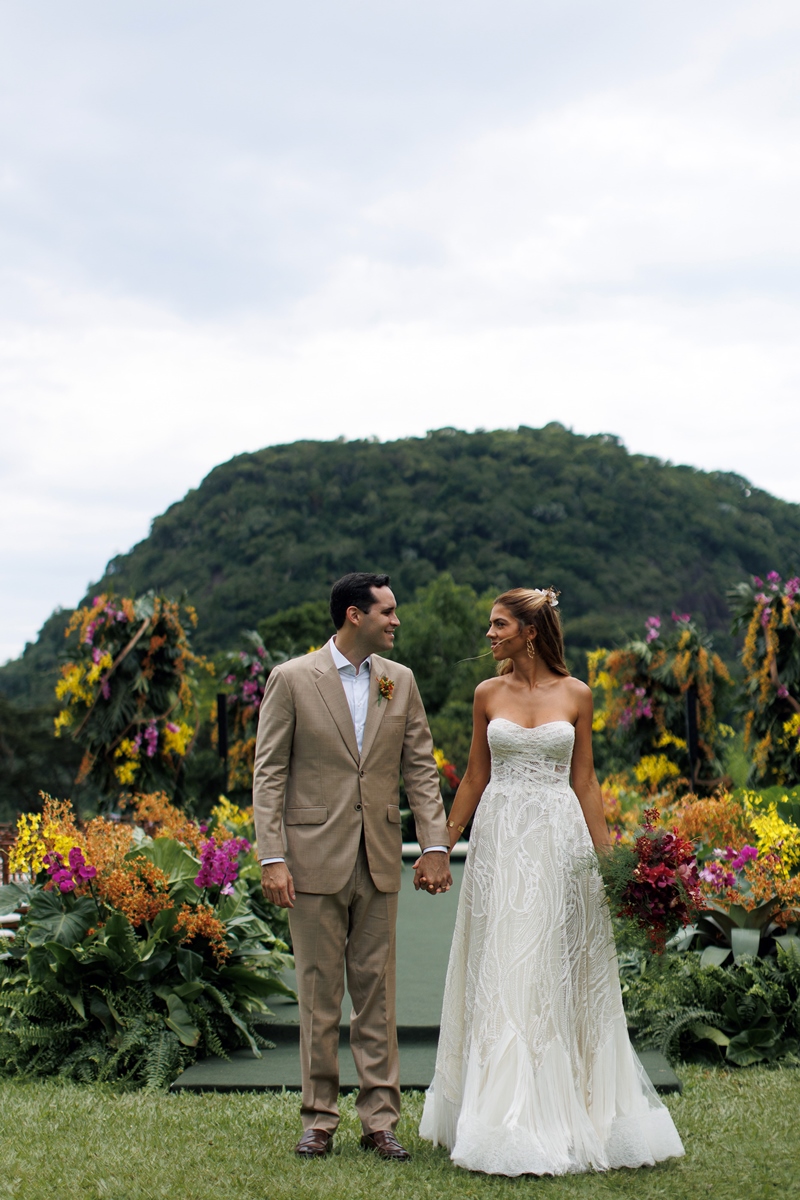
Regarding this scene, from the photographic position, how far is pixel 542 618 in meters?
4.14

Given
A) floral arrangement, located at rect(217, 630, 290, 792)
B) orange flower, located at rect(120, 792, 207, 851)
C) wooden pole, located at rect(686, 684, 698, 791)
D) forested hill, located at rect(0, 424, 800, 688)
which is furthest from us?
forested hill, located at rect(0, 424, 800, 688)

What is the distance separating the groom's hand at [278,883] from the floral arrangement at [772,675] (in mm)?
7320

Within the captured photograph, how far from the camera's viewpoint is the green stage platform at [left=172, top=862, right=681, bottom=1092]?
4.98 meters

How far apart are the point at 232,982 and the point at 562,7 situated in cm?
602

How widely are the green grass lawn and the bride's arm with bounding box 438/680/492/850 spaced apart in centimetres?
115

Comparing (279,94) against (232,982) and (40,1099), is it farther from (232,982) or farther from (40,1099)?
(40,1099)

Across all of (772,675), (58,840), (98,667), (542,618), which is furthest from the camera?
(98,667)

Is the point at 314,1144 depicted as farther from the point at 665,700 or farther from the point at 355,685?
the point at 665,700

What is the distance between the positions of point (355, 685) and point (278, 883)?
2.50 feet

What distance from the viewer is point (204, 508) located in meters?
41.2

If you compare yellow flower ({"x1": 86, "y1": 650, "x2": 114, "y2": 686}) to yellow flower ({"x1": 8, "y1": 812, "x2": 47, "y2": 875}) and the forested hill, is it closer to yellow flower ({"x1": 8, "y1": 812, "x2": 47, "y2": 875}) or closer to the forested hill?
yellow flower ({"x1": 8, "y1": 812, "x2": 47, "y2": 875})

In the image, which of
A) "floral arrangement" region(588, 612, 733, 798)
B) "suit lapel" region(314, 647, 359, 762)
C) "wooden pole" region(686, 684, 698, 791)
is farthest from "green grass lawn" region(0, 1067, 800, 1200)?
"floral arrangement" region(588, 612, 733, 798)

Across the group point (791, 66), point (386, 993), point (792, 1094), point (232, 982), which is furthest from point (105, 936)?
point (791, 66)

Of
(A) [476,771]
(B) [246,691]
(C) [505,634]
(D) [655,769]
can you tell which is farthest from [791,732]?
(C) [505,634]
